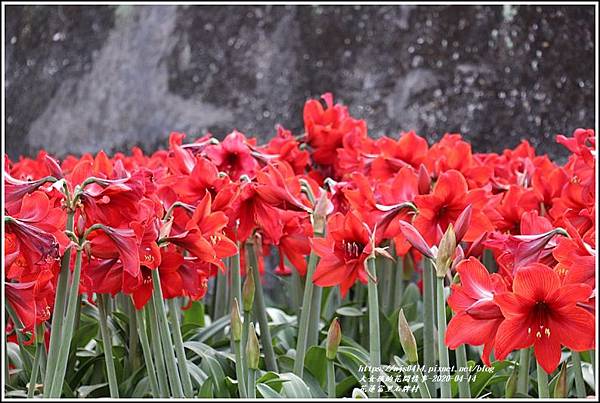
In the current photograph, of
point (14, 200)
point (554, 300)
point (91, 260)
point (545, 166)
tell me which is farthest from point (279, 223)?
point (545, 166)

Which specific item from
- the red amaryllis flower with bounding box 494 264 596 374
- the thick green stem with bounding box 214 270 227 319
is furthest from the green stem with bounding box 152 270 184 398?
the thick green stem with bounding box 214 270 227 319

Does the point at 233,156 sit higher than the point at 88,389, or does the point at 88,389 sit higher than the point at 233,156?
the point at 233,156

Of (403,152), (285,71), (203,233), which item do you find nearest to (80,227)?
(203,233)

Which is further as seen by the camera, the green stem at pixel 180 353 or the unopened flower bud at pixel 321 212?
the unopened flower bud at pixel 321 212

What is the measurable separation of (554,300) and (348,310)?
0.97 metres

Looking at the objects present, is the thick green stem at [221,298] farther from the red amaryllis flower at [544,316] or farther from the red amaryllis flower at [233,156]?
the red amaryllis flower at [544,316]

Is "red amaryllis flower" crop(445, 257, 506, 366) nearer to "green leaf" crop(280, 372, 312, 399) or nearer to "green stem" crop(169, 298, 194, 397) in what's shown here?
"green leaf" crop(280, 372, 312, 399)

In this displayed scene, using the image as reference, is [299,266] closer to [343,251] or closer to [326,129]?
[343,251]

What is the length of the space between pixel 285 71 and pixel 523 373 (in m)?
2.66

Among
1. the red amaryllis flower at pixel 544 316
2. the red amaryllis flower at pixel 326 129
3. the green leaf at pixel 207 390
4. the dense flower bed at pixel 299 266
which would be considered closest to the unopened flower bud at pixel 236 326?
the dense flower bed at pixel 299 266

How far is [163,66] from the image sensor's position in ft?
13.7

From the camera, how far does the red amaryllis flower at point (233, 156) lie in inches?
75.6

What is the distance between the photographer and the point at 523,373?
1.56m

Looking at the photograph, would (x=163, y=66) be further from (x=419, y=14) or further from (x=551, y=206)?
(x=551, y=206)
